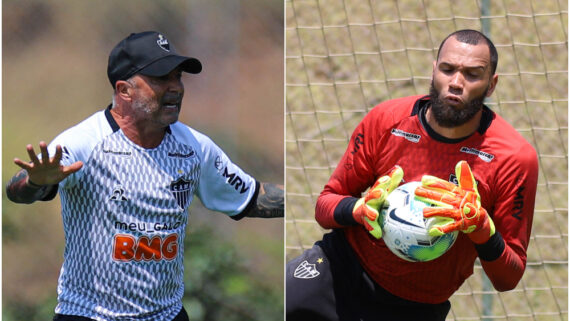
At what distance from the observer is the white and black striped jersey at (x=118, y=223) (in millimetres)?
3076

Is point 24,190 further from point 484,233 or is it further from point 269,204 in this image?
point 484,233

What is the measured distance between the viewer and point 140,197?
3111 mm

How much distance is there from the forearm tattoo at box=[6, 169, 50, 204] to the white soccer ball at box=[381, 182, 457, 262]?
117 centimetres

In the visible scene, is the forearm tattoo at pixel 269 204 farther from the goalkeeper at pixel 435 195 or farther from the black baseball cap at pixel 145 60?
the black baseball cap at pixel 145 60

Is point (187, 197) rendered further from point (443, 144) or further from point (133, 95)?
point (443, 144)

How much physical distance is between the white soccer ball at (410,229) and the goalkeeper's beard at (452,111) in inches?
10.1

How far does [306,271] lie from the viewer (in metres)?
3.37

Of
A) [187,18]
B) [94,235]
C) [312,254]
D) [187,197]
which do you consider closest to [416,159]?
[312,254]

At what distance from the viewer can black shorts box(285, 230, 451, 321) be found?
3230mm

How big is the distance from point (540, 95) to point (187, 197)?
9.32 feet

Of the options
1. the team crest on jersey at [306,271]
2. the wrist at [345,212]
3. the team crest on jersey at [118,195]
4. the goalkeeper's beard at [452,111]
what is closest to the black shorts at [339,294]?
the team crest on jersey at [306,271]

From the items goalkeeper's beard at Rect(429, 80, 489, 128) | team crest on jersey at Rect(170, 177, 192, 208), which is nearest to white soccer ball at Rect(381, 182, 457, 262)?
goalkeeper's beard at Rect(429, 80, 489, 128)

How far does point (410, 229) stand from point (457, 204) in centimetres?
19

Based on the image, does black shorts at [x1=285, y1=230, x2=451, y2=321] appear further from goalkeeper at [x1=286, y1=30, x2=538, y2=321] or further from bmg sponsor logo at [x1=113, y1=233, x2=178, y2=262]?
bmg sponsor logo at [x1=113, y1=233, x2=178, y2=262]
